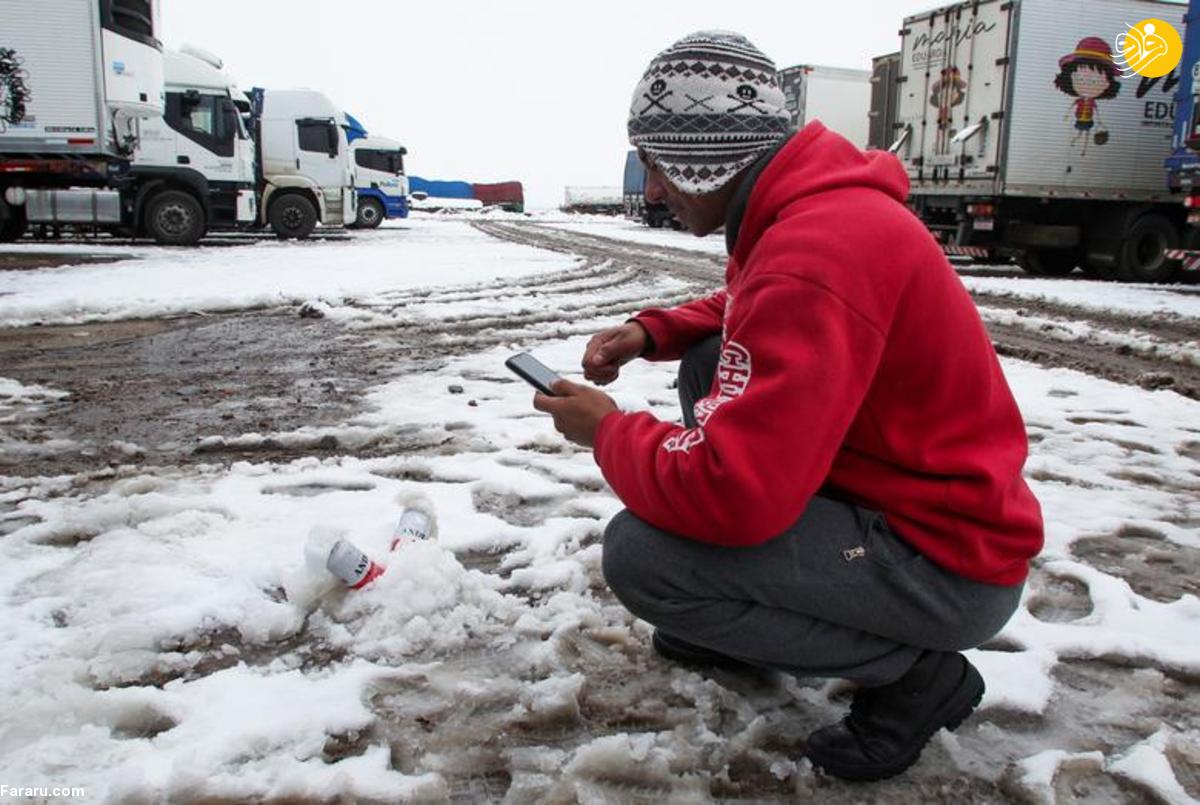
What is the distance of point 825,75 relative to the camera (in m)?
21.7

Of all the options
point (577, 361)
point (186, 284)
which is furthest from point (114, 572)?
point (186, 284)

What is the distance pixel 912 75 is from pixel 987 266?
11.6 ft

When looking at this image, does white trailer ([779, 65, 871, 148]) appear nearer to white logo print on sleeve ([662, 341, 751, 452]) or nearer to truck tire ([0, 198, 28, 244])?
truck tire ([0, 198, 28, 244])

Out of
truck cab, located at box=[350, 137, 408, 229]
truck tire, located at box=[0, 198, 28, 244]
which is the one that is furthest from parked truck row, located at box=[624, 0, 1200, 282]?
truck cab, located at box=[350, 137, 408, 229]

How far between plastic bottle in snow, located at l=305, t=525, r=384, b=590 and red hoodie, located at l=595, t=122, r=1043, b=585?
0.92 meters

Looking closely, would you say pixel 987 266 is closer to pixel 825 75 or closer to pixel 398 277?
pixel 825 75

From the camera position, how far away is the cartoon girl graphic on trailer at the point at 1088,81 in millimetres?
12227

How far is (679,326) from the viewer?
2373mm

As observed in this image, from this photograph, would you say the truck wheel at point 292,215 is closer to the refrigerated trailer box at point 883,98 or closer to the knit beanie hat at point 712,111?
the refrigerated trailer box at point 883,98

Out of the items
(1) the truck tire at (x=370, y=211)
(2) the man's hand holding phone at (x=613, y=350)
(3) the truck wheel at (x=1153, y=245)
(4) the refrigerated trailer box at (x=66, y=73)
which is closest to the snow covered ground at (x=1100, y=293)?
(3) the truck wheel at (x=1153, y=245)

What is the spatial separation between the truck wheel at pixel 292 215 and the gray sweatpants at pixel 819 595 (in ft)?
66.2

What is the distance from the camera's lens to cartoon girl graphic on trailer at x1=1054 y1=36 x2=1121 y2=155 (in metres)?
12.2

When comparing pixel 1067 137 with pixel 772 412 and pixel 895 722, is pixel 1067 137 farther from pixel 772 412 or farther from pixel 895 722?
pixel 772 412

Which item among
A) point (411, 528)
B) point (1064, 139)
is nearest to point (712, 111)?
point (411, 528)
